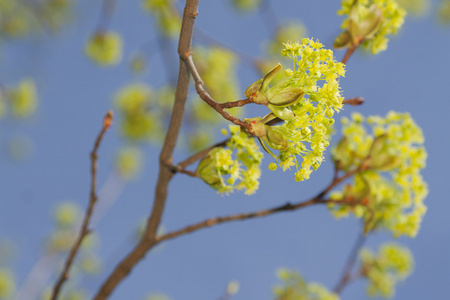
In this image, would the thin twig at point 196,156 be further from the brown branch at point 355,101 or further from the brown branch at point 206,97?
the brown branch at point 355,101

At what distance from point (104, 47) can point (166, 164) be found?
3.37 m

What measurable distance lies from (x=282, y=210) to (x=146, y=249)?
22.1 inches

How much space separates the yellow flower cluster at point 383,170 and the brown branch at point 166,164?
766 mm

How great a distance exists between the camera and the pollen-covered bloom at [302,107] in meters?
1.07

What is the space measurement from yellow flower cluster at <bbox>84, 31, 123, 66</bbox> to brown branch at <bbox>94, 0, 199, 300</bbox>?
10.6 feet

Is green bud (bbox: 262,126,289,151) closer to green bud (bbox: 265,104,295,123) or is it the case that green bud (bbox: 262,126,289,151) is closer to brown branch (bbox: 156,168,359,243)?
green bud (bbox: 265,104,295,123)

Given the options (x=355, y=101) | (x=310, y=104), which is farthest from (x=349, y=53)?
(x=310, y=104)

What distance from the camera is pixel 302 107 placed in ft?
3.56

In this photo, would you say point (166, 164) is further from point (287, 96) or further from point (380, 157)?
point (380, 157)

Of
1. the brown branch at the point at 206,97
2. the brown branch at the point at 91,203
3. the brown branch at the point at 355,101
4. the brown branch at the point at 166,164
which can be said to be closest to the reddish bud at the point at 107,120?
the brown branch at the point at 91,203

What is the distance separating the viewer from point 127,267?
1.78m

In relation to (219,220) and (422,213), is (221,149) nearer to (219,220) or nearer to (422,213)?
(219,220)

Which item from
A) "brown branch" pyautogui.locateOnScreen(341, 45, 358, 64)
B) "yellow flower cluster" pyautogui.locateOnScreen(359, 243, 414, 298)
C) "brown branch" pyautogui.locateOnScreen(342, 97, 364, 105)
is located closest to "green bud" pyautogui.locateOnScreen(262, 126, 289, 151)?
"brown branch" pyautogui.locateOnScreen(342, 97, 364, 105)

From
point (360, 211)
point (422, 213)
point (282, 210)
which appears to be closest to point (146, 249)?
point (282, 210)
